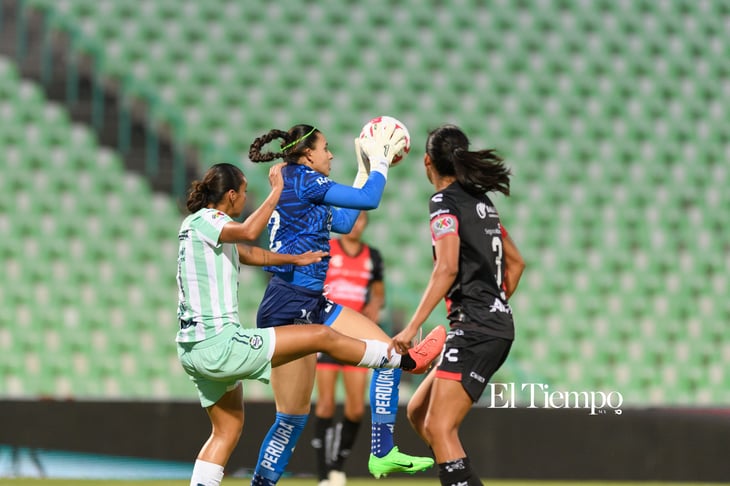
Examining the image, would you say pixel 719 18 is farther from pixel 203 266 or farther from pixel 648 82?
pixel 203 266

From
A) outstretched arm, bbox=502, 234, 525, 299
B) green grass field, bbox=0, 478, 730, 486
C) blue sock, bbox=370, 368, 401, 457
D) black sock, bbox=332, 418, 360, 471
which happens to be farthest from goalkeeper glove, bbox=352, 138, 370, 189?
green grass field, bbox=0, 478, 730, 486

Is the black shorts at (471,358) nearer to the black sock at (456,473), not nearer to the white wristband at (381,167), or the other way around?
the black sock at (456,473)

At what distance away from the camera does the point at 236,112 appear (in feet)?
33.7

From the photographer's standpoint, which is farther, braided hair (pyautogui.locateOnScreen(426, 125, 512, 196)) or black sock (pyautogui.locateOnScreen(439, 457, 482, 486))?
braided hair (pyautogui.locateOnScreen(426, 125, 512, 196))

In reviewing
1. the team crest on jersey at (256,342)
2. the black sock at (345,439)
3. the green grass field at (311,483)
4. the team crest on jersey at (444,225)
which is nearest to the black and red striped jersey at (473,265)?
the team crest on jersey at (444,225)

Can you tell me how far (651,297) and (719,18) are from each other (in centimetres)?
323

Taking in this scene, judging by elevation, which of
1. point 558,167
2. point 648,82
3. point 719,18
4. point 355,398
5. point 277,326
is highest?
point 719,18

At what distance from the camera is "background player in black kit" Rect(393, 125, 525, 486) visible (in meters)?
4.43

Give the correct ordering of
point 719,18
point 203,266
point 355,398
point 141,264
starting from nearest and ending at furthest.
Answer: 1. point 203,266
2. point 355,398
3. point 141,264
4. point 719,18

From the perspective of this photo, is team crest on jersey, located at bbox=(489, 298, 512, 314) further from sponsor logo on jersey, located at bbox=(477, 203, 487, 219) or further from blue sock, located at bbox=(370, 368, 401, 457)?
blue sock, located at bbox=(370, 368, 401, 457)

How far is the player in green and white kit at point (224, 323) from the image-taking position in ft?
14.7

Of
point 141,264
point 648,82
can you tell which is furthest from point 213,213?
point 648,82

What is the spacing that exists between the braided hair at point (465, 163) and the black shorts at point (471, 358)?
2.14 ft

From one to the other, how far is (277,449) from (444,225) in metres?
1.35
